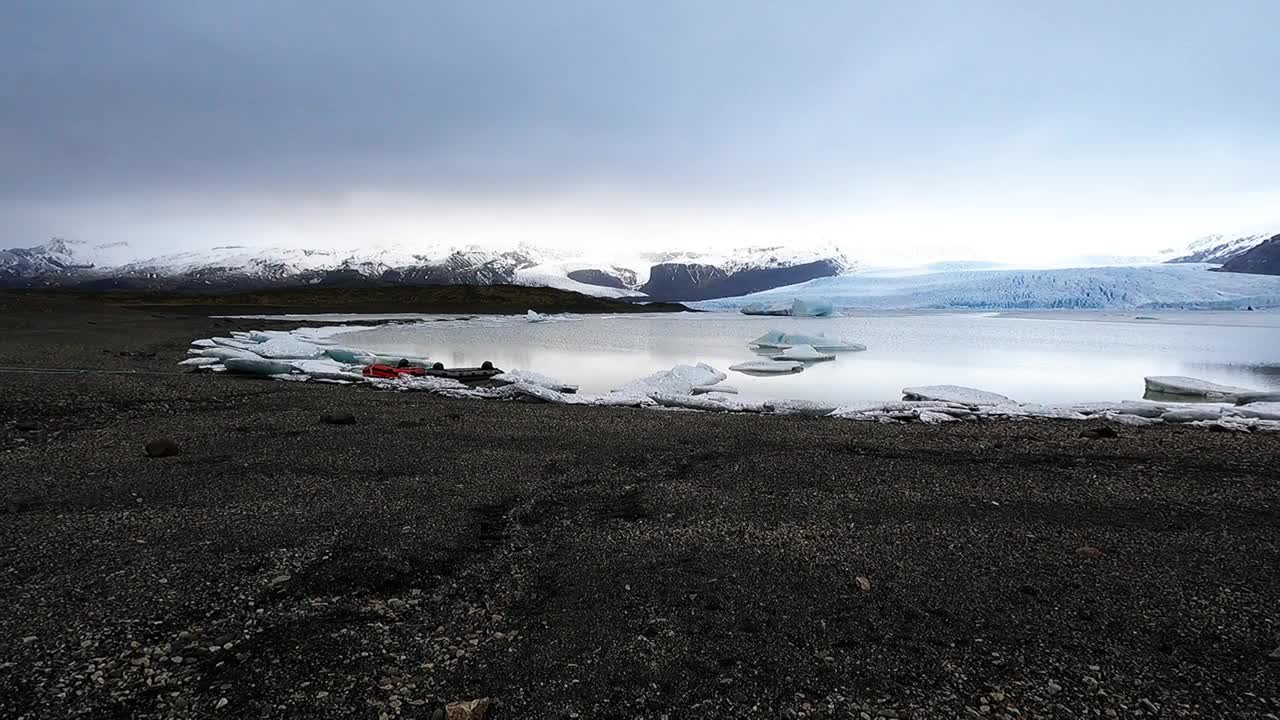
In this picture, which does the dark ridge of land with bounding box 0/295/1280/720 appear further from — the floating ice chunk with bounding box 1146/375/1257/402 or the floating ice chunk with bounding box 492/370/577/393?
the floating ice chunk with bounding box 1146/375/1257/402

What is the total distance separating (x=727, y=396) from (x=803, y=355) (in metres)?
7.81

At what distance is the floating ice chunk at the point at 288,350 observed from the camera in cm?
1400

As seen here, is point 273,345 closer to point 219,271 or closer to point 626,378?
point 626,378

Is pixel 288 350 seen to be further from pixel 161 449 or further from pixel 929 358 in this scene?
pixel 929 358

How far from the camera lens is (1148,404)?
30.3ft

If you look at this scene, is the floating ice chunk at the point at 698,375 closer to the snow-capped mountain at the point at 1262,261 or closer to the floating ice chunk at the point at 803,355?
the floating ice chunk at the point at 803,355

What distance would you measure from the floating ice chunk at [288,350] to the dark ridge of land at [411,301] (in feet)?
125

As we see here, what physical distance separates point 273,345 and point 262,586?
13.7 metres

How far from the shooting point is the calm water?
13047mm

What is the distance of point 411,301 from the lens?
2435 inches

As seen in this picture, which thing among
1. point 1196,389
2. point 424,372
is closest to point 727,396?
point 424,372

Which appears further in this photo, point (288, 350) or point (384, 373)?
point (288, 350)

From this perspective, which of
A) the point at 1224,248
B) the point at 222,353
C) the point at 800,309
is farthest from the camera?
the point at 1224,248

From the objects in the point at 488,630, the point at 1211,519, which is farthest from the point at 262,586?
the point at 1211,519
